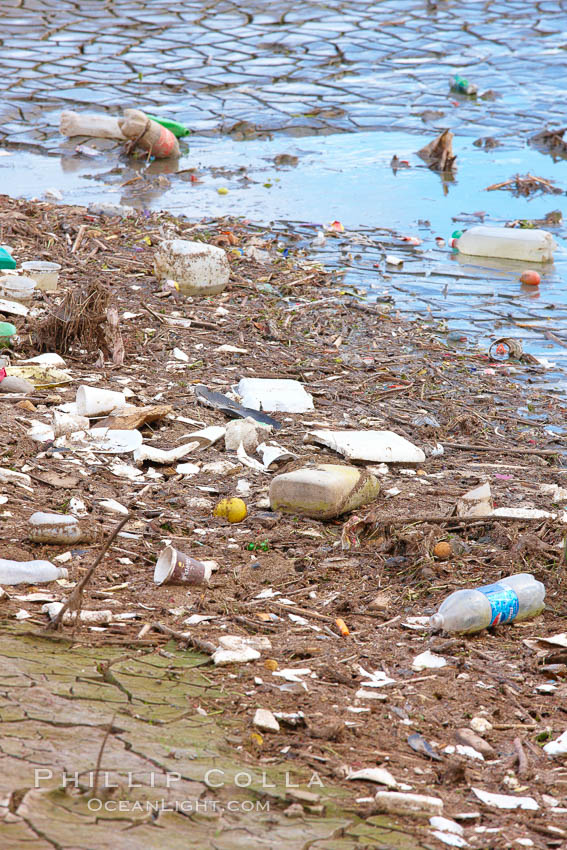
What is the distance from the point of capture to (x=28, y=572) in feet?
9.51

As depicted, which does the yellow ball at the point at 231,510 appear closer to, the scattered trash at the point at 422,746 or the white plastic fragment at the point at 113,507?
the white plastic fragment at the point at 113,507

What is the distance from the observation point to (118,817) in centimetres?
184

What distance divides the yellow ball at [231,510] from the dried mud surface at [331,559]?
3 centimetres

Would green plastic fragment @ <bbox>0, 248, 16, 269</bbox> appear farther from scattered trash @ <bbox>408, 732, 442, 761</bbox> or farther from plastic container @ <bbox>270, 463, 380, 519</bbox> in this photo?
scattered trash @ <bbox>408, 732, 442, 761</bbox>

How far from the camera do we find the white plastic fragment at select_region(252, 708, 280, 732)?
7.45ft

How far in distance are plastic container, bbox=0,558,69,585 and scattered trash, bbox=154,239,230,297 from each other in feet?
11.0

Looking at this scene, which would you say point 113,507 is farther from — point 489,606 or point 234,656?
point 489,606

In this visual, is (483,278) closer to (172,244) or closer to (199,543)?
(172,244)

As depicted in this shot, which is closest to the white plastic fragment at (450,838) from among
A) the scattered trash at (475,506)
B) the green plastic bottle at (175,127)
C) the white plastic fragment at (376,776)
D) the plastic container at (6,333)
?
the white plastic fragment at (376,776)

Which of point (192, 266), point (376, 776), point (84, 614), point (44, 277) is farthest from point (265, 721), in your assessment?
point (192, 266)

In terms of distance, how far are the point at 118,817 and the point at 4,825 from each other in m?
0.21

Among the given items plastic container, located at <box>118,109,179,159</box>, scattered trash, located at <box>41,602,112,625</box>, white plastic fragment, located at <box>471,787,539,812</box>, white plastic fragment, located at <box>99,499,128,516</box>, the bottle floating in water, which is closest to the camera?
white plastic fragment, located at <box>471,787,539,812</box>

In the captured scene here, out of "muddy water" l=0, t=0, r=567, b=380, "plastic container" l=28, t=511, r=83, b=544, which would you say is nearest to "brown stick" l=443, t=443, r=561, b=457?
"muddy water" l=0, t=0, r=567, b=380

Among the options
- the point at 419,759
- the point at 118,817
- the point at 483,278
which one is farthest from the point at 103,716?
the point at 483,278
